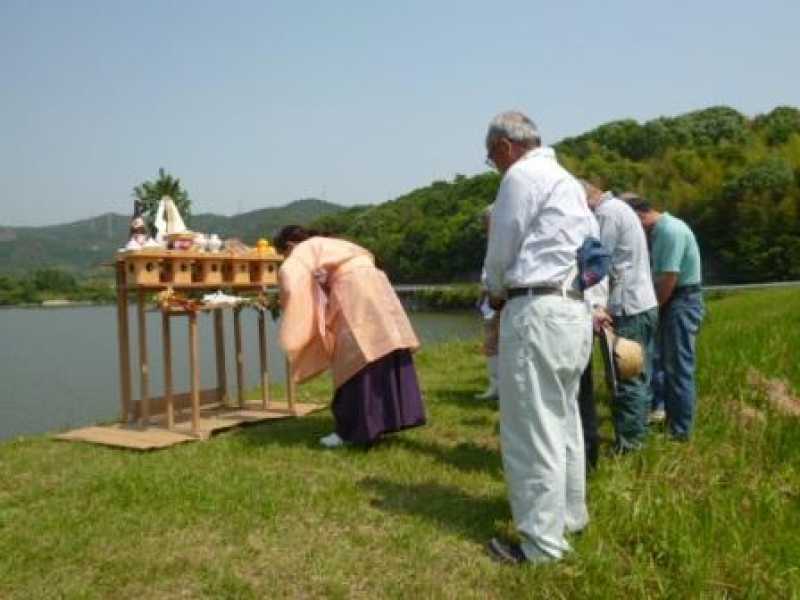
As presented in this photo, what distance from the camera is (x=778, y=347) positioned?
755cm

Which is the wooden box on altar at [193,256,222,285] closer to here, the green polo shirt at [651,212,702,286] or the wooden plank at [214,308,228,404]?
the wooden plank at [214,308,228,404]

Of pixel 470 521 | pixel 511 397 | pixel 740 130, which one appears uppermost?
pixel 740 130

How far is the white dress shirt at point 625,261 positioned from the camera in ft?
16.9

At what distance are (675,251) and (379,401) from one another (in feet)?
7.29

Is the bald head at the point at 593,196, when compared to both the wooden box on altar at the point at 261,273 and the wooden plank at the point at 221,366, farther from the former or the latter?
the wooden plank at the point at 221,366

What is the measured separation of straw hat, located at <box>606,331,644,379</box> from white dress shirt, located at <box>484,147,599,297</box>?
1135 mm

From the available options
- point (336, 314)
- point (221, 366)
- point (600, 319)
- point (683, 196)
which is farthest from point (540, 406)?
point (683, 196)

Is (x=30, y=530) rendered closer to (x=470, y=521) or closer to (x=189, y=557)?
(x=189, y=557)

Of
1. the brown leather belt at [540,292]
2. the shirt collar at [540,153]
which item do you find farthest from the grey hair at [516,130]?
the brown leather belt at [540,292]

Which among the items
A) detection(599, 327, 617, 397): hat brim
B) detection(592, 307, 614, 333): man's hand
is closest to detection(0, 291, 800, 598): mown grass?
detection(599, 327, 617, 397): hat brim

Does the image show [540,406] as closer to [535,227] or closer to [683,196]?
[535,227]

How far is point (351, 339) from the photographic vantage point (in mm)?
5699

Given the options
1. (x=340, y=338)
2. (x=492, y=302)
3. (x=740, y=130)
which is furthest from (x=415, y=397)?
(x=740, y=130)

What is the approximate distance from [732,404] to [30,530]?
15.4ft
